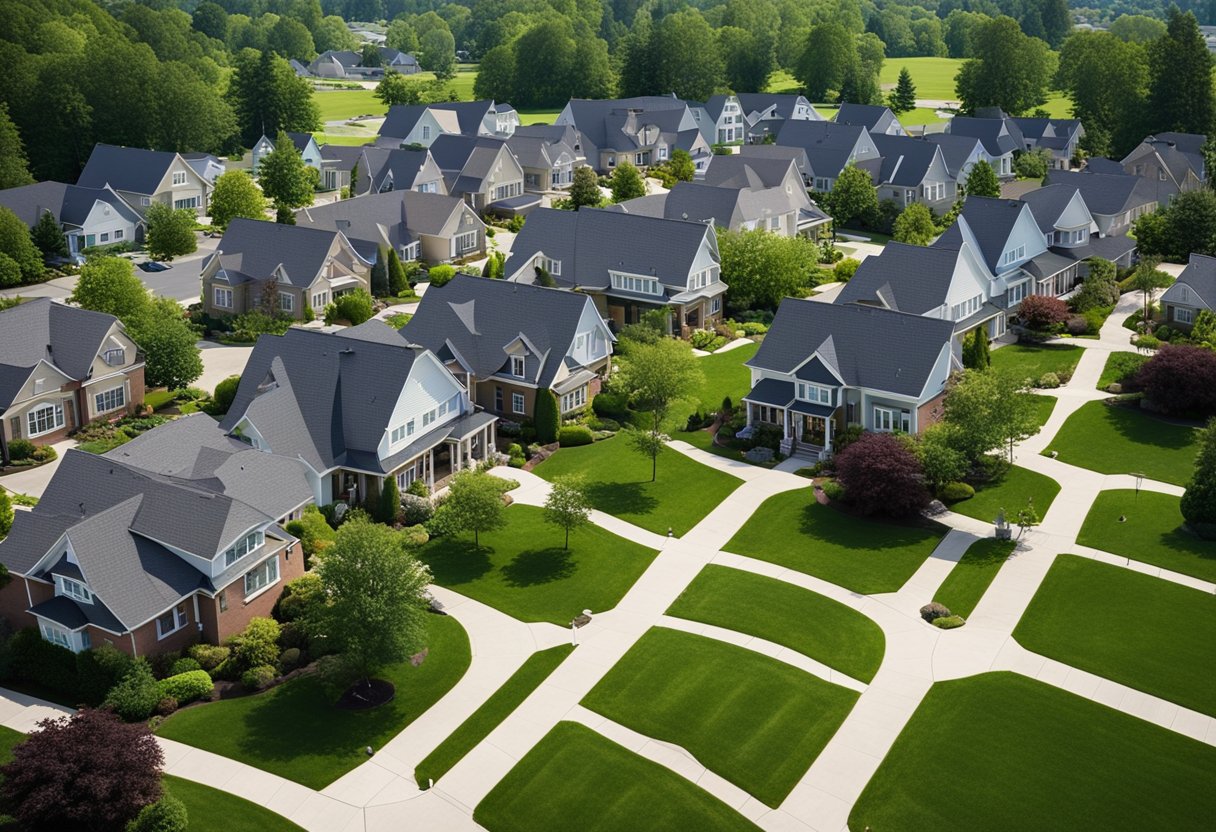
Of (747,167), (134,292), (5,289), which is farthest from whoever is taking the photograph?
(747,167)

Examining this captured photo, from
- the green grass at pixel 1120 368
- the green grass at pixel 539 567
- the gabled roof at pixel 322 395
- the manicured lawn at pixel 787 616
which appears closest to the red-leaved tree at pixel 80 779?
the green grass at pixel 539 567

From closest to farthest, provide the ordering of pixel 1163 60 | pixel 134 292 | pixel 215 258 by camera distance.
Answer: pixel 134 292
pixel 215 258
pixel 1163 60

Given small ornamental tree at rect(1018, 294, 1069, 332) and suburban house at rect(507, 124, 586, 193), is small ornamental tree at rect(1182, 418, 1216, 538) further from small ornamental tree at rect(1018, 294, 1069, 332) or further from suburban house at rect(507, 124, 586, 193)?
suburban house at rect(507, 124, 586, 193)

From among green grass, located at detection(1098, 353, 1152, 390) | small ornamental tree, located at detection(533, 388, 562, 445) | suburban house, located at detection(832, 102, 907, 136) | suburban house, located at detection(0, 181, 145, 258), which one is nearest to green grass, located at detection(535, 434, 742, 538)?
small ornamental tree, located at detection(533, 388, 562, 445)

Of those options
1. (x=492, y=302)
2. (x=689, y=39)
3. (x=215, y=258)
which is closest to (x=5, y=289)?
(x=215, y=258)

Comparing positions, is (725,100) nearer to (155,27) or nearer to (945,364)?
(155,27)

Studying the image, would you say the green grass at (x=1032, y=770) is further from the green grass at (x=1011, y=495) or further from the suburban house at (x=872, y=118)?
the suburban house at (x=872, y=118)
